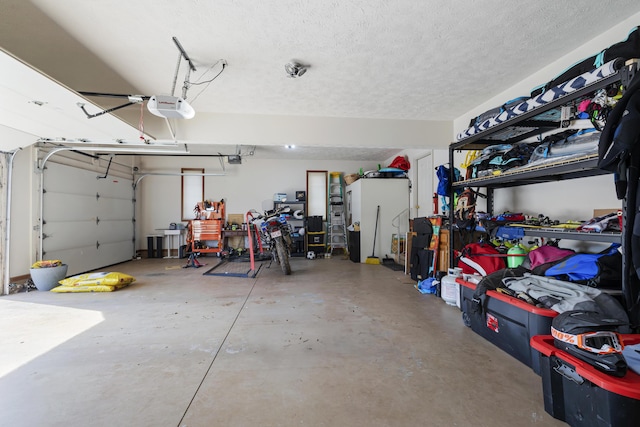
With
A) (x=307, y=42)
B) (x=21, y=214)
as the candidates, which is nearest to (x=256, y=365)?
(x=307, y=42)

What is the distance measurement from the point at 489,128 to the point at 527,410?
227cm

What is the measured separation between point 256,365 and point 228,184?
607cm

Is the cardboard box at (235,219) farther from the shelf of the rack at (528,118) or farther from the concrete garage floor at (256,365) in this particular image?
the shelf of the rack at (528,118)

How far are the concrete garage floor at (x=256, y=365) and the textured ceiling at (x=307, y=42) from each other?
A: 2.53 metres

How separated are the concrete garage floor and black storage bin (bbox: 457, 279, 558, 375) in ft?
0.30

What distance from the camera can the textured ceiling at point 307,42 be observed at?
1.89m

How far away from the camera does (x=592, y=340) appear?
1173 mm

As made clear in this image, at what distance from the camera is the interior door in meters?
5.23

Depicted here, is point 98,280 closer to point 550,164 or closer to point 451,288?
point 451,288

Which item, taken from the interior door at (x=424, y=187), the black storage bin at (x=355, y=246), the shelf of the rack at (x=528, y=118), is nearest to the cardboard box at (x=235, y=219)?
the black storage bin at (x=355, y=246)

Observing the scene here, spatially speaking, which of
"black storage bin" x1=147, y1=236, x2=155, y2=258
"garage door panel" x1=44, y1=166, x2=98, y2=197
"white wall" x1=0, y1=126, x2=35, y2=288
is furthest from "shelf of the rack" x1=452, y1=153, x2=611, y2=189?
"black storage bin" x1=147, y1=236, x2=155, y2=258

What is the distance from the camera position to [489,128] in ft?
8.46

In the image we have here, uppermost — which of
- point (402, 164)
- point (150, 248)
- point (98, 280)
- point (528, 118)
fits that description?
point (402, 164)

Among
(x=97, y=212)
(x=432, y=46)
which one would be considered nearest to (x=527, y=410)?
(x=432, y=46)
